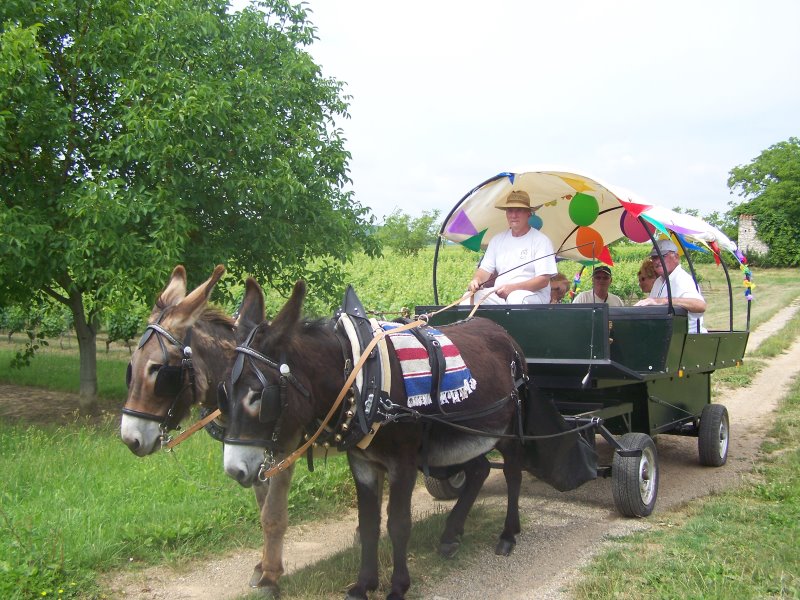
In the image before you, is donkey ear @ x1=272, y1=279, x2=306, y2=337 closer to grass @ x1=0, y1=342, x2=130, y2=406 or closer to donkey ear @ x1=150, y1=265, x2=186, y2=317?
donkey ear @ x1=150, y1=265, x2=186, y2=317

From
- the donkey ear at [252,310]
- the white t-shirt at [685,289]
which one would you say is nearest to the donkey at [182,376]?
the donkey ear at [252,310]

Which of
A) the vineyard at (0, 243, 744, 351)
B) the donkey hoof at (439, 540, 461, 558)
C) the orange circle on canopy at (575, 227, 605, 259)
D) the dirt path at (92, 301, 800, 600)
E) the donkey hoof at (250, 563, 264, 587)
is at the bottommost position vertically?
the dirt path at (92, 301, 800, 600)

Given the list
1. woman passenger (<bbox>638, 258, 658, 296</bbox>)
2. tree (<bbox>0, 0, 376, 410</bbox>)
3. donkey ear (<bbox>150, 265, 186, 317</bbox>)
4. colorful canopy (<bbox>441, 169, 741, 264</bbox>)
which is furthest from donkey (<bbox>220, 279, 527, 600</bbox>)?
tree (<bbox>0, 0, 376, 410</bbox>)

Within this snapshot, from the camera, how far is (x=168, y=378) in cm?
347

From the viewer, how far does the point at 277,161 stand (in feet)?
24.3

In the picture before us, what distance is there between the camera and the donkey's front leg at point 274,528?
12.6 ft

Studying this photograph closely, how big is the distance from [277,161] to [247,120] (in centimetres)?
54

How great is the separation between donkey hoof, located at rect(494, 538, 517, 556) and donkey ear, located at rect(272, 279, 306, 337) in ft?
7.62

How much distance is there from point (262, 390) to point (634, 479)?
127 inches

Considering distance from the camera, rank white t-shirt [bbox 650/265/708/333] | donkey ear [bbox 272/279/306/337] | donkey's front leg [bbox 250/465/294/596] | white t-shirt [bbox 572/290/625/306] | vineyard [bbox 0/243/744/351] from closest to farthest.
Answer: donkey ear [bbox 272/279/306/337], donkey's front leg [bbox 250/465/294/596], white t-shirt [bbox 650/265/708/333], white t-shirt [bbox 572/290/625/306], vineyard [bbox 0/243/744/351]

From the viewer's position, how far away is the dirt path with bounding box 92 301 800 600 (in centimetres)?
399

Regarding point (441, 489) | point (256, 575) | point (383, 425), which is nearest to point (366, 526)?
point (383, 425)

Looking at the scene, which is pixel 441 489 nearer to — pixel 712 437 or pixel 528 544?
pixel 528 544

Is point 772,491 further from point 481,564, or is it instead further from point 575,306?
point 481,564
